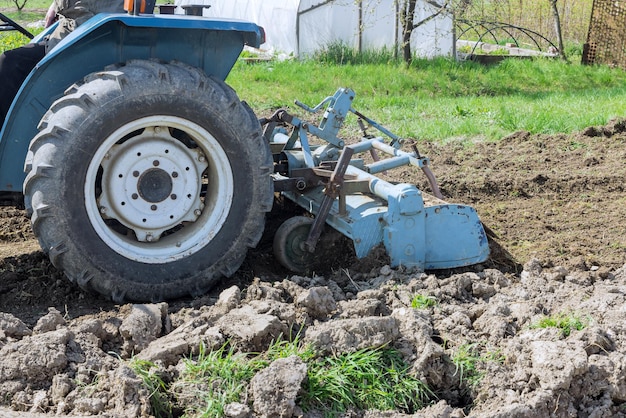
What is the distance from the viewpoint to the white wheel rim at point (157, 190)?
3.99 meters

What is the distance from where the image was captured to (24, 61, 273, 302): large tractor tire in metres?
3.77

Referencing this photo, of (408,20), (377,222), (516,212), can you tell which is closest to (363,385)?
(377,222)

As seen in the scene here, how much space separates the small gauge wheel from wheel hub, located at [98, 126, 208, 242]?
633 mm

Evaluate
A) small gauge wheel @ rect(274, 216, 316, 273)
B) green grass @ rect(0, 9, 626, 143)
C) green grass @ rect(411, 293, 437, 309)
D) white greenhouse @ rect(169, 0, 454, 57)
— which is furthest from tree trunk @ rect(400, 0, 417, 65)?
green grass @ rect(411, 293, 437, 309)

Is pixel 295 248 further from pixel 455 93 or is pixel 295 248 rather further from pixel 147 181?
pixel 455 93

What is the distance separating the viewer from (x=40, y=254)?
4.62 metres

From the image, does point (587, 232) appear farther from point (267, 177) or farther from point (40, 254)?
point (40, 254)

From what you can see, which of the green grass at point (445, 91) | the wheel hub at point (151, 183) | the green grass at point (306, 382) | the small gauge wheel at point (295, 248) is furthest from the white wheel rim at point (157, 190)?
the green grass at point (445, 91)

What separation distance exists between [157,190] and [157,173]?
3.3 inches

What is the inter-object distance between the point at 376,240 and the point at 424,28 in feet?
36.2

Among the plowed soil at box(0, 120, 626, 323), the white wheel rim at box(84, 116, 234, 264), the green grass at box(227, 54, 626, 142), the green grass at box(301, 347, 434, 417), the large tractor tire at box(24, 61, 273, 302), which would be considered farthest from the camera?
the green grass at box(227, 54, 626, 142)

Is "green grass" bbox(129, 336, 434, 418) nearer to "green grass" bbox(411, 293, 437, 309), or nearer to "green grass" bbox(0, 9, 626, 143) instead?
"green grass" bbox(411, 293, 437, 309)

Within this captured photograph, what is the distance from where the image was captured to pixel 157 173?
4070 millimetres

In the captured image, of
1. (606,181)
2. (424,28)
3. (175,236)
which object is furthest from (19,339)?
(424,28)
